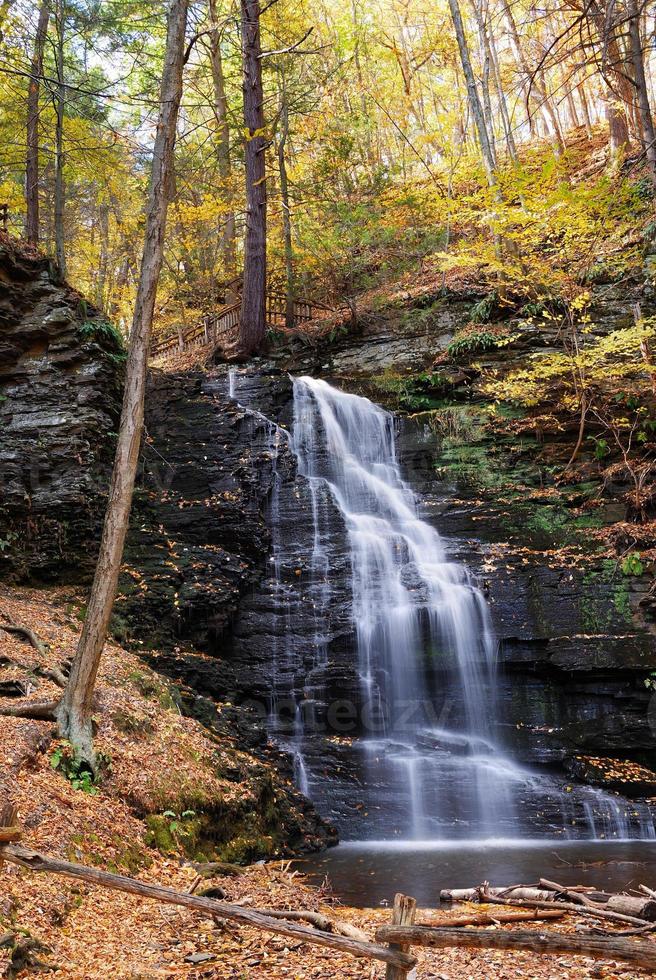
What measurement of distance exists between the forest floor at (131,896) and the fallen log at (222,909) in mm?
654

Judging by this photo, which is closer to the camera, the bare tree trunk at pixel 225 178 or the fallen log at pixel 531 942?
the fallen log at pixel 531 942

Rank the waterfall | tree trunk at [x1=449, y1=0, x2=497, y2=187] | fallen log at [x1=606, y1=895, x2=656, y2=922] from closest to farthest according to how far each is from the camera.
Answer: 1. fallen log at [x1=606, y1=895, x2=656, y2=922]
2. the waterfall
3. tree trunk at [x1=449, y1=0, x2=497, y2=187]

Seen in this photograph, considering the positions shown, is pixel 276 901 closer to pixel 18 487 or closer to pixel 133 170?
pixel 18 487

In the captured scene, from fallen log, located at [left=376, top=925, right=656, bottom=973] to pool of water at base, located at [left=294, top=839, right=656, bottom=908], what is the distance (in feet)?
9.50

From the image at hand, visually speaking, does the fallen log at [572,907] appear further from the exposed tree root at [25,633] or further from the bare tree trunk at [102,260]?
the bare tree trunk at [102,260]

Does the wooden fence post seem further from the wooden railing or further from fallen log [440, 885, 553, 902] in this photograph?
the wooden railing

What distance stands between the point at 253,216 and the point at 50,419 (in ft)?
27.9

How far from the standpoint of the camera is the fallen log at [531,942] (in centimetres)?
250

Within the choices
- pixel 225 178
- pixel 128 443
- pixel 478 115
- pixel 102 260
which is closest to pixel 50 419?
pixel 128 443

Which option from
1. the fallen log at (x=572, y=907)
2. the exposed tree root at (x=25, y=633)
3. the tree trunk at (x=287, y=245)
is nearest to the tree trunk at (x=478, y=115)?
the tree trunk at (x=287, y=245)

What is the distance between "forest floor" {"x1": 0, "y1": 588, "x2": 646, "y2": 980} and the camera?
12.8ft

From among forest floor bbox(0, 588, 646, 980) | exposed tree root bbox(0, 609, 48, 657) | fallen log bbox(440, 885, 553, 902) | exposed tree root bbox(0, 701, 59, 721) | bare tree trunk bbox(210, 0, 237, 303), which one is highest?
bare tree trunk bbox(210, 0, 237, 303)

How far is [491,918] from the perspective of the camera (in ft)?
14.9

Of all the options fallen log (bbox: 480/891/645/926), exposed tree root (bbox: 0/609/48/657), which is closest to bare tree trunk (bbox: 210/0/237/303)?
exposed tree root (bbox: 0/609/48/657)
